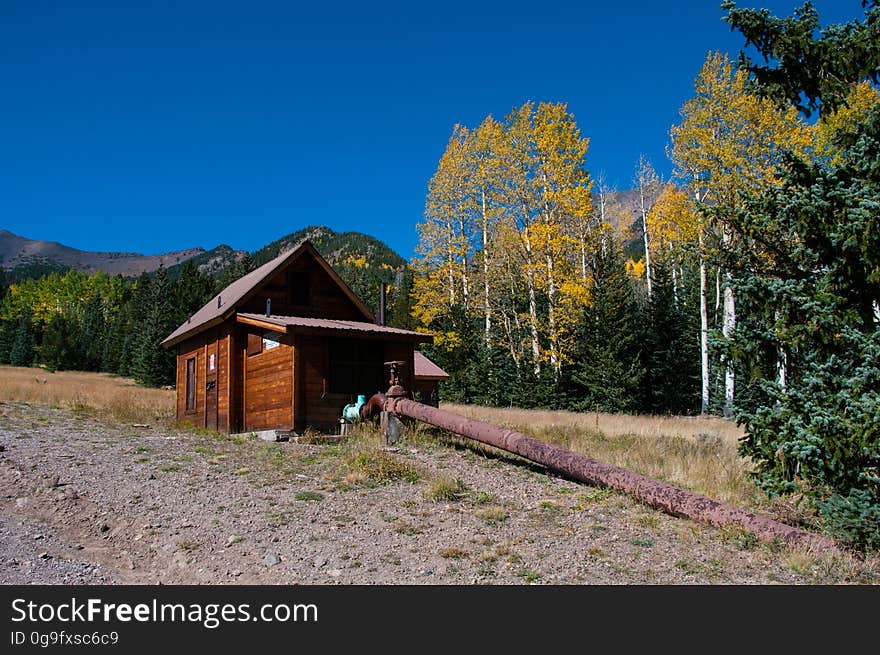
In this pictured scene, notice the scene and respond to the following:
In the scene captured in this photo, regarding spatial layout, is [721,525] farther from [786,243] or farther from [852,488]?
[786,243]

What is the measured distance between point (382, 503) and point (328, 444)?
19.8 ft

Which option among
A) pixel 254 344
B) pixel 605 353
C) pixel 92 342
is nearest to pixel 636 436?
pixel 605 353

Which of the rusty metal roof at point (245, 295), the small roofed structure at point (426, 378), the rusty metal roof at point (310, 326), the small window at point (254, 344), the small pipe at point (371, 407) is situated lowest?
the small pipe at point (371, 407)

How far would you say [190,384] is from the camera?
2266 cm

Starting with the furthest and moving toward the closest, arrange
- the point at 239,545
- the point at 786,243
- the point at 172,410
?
the point at 172,410
the point at 786,243
the point at 239,545

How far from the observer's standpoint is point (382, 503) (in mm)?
9578

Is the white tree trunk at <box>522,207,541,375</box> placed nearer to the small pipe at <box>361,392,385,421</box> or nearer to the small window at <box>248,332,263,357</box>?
the small pipe at <box>361,392,385,421</box>

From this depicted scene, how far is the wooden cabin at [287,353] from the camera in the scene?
17078 millimetres

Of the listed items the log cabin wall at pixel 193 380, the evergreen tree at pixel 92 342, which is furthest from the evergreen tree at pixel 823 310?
the evergreen tree at pixel 92 342

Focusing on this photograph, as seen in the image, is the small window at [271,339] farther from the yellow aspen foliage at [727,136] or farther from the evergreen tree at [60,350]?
the evergreen tree at [60,350]

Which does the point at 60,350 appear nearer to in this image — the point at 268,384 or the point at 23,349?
the point at 23,349

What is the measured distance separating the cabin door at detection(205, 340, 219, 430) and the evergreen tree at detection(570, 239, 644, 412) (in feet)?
49.0

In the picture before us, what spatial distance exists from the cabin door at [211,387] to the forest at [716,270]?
13.3 metres
